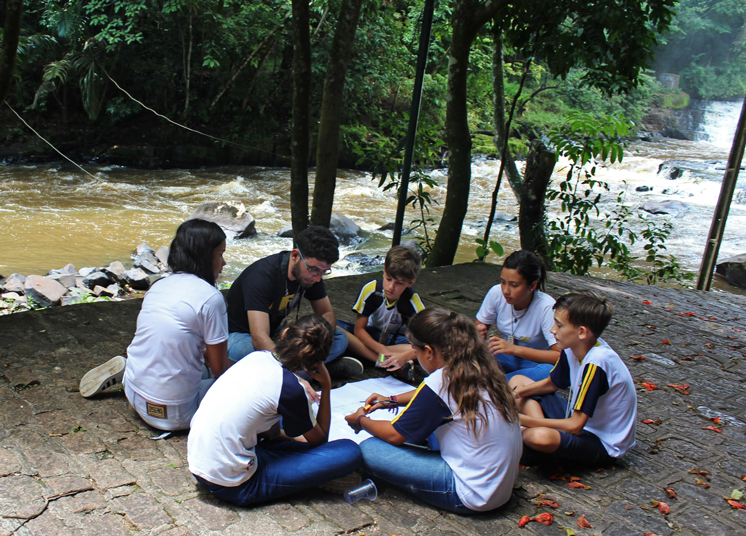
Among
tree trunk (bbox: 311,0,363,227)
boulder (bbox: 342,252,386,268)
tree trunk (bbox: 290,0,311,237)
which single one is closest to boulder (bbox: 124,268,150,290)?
tree trunk (bbox: 290,0,311,237)

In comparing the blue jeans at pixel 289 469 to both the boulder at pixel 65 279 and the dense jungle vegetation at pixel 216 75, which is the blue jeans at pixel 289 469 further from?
the dense jungle vegetation at pixel 216 75

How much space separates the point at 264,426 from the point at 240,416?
0.13 metres

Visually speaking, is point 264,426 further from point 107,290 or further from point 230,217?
point 230,217

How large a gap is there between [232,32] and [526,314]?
16044 mm

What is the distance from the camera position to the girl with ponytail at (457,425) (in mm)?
2301

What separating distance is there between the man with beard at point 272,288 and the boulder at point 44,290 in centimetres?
405

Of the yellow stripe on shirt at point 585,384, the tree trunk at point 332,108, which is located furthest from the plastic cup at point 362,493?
the tree trunk at point 332,108

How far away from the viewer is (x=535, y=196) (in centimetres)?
751

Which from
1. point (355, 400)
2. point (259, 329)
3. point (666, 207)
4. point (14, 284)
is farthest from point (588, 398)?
point (666, 207)

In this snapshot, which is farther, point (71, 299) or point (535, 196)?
point (535, 196)

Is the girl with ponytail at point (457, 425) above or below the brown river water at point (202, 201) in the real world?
above

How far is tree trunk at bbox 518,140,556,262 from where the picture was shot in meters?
7.27

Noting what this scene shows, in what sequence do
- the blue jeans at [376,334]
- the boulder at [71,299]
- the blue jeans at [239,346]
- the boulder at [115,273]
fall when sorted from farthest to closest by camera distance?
the boulder at [115,273] → the boulder at [71,299] → the blue jeans at [376,334] → the blue jeans at [239,346]

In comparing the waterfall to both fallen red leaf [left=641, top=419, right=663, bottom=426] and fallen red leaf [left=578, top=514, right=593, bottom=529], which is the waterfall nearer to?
fallen red leaf [left=641, top=419, right=663, bottom=426]
